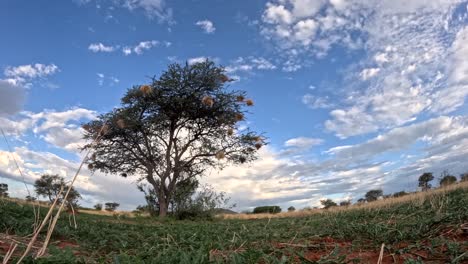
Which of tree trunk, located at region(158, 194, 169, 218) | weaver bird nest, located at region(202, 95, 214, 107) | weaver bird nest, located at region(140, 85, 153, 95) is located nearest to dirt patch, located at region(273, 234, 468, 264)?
weaver bird nest, located at region(202, 95, 214, 107)

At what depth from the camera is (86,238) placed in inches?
183

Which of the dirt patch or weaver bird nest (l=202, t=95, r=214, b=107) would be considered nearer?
the dirt patch

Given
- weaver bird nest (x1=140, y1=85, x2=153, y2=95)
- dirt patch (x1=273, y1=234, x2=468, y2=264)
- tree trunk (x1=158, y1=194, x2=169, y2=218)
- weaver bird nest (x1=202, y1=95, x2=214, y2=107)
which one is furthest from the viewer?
tree trunk (x1=158, y1=194, x2=169, y2=218)

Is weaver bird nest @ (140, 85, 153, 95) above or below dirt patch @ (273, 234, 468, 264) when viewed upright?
above

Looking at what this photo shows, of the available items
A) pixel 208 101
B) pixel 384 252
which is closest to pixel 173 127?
pixel 208 101

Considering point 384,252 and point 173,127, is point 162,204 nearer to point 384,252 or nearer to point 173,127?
point 173,127

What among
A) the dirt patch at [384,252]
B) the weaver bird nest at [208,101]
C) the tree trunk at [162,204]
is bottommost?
the dirt patch at [384,252]

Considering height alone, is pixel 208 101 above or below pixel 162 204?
above

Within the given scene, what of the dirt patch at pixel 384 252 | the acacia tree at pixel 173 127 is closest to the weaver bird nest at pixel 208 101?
the acacia tree at pixel 173 127

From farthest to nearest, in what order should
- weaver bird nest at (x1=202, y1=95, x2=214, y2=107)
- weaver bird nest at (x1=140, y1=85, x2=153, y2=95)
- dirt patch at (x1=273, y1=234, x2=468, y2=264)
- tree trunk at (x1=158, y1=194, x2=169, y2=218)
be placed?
tree trunk at (x1=158, y1=194, x2=169, y2=218)
weaver bird nest at (x1=202, y1=95, x2=214, y2=107)
weaver bird nest at (x1=140, y1=85, x2=153, y2=95)
dirt patch at (x1=273, y1=234, x2=468, y2=264)

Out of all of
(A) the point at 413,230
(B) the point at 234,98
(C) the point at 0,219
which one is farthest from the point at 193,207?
(A) the point at 413,230

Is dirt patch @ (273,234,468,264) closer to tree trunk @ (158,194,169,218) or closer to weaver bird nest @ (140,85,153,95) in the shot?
weaver bird nest @ (140,85,153,95)

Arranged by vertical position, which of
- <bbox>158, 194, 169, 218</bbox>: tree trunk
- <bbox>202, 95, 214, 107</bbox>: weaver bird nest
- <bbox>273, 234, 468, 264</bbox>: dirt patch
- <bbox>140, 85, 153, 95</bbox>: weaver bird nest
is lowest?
<bbox>273, 234, 468, 264</bbox>: dirt patch

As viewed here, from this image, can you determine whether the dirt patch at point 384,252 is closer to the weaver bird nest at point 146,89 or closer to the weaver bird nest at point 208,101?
the weaver bird nest at point 208,101
